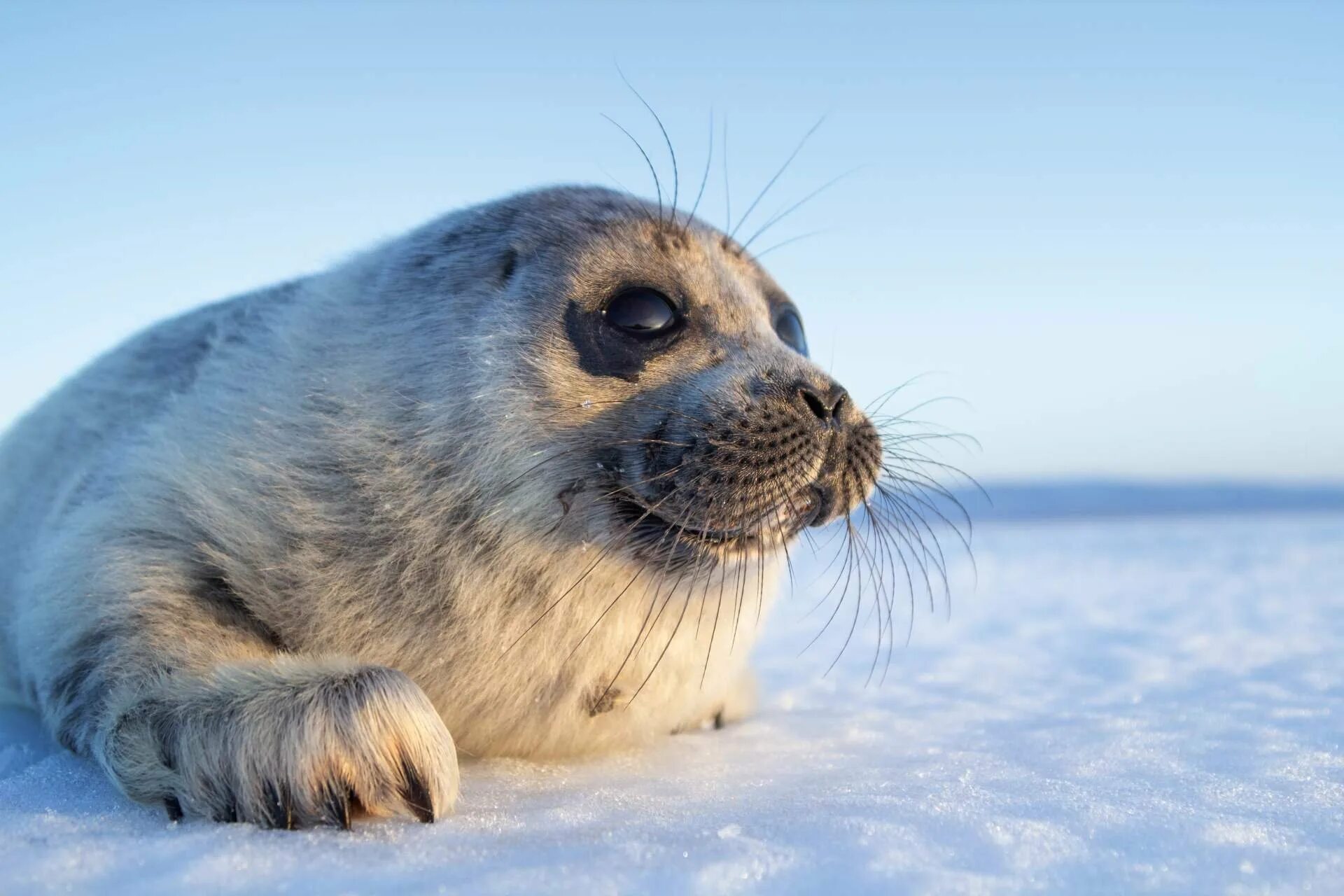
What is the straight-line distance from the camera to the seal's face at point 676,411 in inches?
89.4

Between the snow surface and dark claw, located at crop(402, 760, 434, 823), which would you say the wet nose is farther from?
dark claw, located at crop(402, 760, 434, 823)

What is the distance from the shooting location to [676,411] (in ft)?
7.75

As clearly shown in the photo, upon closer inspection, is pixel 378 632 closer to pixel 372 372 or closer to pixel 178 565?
pixel 178 565

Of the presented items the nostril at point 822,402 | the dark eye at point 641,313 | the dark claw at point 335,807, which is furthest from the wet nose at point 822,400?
the dark claw at point 335,807

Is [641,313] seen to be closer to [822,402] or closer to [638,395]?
[638,395]

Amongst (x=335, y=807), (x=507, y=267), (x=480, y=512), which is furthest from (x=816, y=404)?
(x=335, y=807)

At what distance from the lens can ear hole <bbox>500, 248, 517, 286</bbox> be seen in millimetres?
2720

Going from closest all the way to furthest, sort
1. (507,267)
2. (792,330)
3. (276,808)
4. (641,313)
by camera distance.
→ (276,808) < (641,313) < (507,267) < (792,330)

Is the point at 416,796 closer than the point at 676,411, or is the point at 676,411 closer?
the point at 416,796

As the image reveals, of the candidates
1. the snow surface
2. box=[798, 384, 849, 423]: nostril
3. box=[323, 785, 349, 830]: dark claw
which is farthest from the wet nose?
box=[323, 785, 349, 830]: dark claw

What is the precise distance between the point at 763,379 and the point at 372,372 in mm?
1020

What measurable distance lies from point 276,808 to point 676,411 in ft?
3.79

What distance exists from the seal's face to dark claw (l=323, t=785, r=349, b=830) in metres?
0.79

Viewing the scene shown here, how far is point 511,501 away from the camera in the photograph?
7.84 ft
